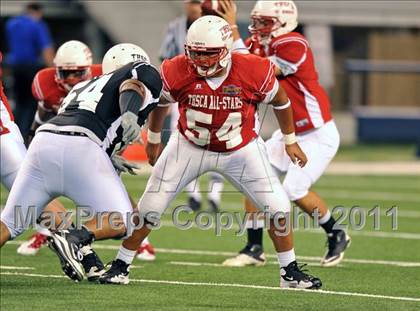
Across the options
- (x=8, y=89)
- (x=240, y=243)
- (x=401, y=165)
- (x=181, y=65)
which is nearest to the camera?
(x=181, y=65)

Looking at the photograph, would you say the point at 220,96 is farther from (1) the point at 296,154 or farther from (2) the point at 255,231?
(2) the point at 255,231

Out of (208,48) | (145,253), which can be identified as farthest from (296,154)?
(145,253)

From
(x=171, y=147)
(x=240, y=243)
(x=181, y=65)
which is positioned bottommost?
(x=240, y=243)

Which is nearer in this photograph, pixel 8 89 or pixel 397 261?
pixel 397 261

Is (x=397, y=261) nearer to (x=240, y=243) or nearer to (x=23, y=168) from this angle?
(x=240, y=243)

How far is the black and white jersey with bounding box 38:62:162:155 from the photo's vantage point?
6.67 meters

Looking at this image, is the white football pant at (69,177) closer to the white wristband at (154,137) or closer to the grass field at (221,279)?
the grass field at (221,279)

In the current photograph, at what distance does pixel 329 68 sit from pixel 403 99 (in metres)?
1.34

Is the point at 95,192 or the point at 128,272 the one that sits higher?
the point at 95,192

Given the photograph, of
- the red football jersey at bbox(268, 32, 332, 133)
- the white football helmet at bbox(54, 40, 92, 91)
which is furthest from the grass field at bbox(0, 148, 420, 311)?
the white football helmet at bbox(54, 40, 92, 91)

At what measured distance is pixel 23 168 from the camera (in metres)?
6.69

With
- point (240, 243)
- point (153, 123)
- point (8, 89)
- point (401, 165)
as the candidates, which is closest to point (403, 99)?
point (401, 165)

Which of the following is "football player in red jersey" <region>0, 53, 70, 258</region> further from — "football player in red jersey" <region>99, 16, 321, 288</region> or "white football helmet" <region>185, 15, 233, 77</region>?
"white football helmet" <region>185, 15, 233, 77</region>

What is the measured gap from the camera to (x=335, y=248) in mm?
8438
